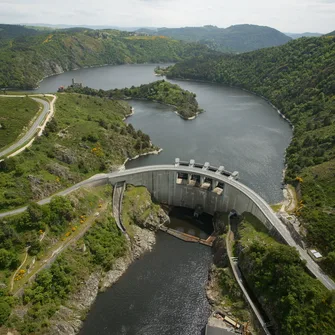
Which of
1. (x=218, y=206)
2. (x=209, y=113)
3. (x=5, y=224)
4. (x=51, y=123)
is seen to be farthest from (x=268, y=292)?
(x=209, y=113)

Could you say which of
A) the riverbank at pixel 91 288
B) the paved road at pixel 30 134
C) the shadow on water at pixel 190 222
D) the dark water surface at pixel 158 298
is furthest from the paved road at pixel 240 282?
the paved road at pixel 30 134

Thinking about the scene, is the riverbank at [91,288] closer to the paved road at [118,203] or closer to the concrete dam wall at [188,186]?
the paved road at [118,203]

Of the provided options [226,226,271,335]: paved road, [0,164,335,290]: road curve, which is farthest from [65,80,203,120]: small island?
[226,226,271,335]: paved road

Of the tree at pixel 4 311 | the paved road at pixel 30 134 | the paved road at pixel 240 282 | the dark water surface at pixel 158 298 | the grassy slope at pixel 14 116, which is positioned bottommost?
the dark water surface at pixel 158 298

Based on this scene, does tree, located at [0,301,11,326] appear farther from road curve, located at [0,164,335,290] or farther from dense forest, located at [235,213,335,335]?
dense forest, located at [235,213,335,335]

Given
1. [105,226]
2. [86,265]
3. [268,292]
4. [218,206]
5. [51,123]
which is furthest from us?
[51,123]

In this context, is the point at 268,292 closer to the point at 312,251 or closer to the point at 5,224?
the point at 312,251

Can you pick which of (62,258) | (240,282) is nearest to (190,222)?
(240,282)

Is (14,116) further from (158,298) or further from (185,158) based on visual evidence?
(158,298)
